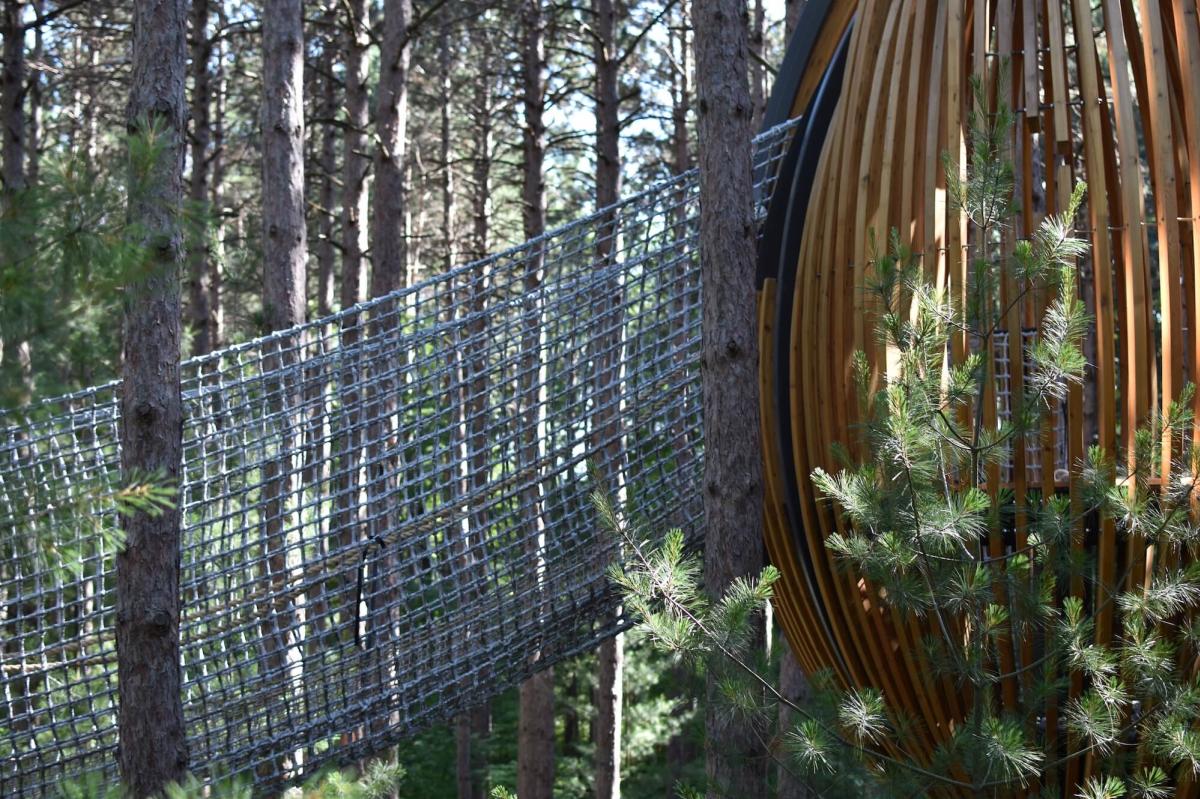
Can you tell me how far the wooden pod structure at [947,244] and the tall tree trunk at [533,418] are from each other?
2.40 feet

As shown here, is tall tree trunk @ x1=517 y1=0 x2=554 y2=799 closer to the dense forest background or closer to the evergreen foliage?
the dense forest background

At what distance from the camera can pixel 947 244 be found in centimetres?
304

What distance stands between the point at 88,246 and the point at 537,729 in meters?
5.49

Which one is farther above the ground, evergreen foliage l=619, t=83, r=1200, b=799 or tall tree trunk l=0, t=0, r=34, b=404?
tall tree trunk l=0, t=0, r=34, b=404

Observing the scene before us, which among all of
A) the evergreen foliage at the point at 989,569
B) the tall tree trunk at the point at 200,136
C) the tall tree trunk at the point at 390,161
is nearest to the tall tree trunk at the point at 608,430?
the tall tree trunk at the point at 390,161

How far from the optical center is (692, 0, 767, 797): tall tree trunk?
11.0 feet

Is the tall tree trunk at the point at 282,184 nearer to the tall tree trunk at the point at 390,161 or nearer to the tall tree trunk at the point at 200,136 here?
the tall tree trunk at the point at 390,161

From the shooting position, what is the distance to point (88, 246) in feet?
6.70

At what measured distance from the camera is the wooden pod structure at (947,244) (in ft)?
9.39

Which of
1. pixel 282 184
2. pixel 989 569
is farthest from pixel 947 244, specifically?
pixel 282 184

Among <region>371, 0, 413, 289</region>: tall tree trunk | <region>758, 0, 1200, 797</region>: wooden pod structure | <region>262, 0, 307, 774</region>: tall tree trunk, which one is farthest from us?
<region>371, 0, 413, 289</region>: tall tree trunk

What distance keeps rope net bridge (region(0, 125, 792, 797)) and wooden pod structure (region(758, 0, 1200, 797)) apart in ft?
1.36

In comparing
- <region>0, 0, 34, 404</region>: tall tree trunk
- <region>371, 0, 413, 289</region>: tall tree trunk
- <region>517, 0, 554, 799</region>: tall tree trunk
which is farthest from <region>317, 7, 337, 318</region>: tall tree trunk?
<region>0, 0, 34, 404</region>: tall tree trunk

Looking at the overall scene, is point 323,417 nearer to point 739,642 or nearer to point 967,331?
point 739,642
